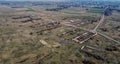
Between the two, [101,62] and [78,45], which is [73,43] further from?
[101,62]

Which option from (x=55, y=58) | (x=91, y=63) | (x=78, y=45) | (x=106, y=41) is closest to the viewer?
(x=91, y=63)

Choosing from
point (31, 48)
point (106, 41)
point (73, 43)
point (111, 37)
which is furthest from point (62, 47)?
point (111, 37)

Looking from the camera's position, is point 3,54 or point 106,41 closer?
point 3,54

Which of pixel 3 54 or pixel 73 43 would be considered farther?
pixel 73 43

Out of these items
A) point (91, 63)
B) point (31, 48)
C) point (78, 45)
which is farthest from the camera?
→ point (78, 45)

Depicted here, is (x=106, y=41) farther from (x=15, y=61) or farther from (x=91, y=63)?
(x=15, y=61)

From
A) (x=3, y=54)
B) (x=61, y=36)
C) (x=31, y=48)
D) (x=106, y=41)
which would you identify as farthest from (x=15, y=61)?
(x=106, y=41)

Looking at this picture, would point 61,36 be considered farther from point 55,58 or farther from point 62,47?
point 55,58

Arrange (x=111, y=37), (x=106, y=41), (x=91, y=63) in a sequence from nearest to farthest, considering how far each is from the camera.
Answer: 1. (x=91, y=63)
2. (x=106, y=41)
3. (x=111, y=37)

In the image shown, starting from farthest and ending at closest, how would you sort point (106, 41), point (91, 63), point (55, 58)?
point (106, 41), point (55, 58), point (91, 63)
